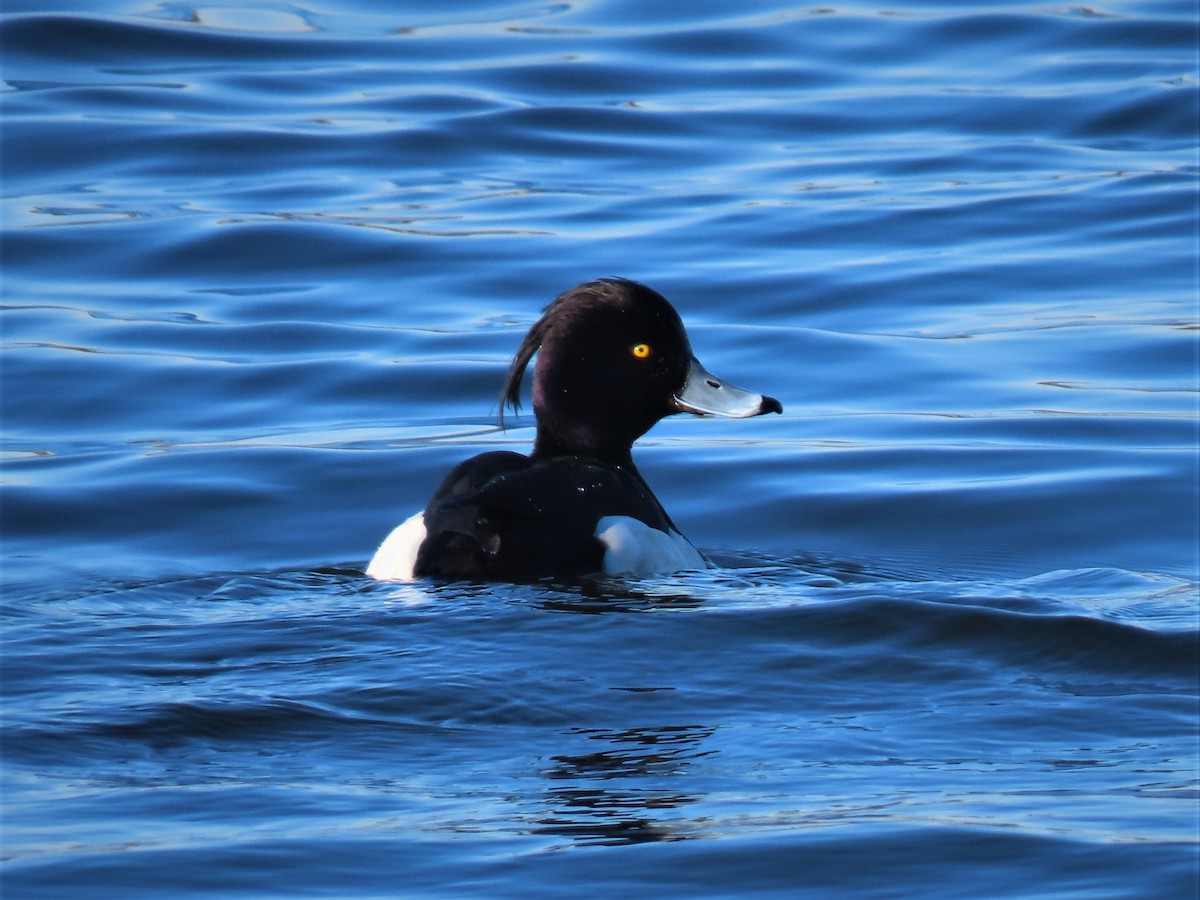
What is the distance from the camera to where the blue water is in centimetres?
350

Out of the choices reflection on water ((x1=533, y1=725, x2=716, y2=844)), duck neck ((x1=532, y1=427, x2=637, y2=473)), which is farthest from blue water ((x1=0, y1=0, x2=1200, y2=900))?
duck neck ((x1=532, y1=427, x2=637, y2=473))

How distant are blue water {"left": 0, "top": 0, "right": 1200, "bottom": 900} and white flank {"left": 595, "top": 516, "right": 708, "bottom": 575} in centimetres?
7

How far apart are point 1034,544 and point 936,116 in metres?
9.64

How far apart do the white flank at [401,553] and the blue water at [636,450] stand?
0.12 m

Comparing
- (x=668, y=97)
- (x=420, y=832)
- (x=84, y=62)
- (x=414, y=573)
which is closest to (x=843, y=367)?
(x=414, y=573)

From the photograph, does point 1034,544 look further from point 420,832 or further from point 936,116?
point 936,116

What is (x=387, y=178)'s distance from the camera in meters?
13.6

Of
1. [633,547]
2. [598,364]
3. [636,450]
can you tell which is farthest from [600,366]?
[636,450]

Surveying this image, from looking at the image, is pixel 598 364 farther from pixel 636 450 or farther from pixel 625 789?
pixel 625 789

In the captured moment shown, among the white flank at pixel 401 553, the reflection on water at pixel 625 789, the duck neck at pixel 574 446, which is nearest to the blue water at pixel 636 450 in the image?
the reflection on water at pixel 625 789

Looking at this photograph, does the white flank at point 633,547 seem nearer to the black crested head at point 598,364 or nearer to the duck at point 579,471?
the duck at point 579,471

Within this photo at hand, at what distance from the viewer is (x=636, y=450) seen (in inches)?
312

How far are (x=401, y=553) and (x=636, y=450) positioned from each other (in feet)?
8.75

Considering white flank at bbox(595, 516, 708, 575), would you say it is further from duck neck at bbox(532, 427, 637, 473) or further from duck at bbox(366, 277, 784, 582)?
duck neck at bbox(532, 427, 637, 473)
